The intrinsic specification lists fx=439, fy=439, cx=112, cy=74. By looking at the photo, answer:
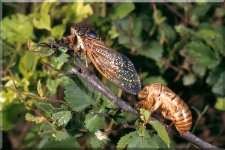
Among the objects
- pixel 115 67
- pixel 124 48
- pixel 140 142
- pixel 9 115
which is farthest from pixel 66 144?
pixel 140 142

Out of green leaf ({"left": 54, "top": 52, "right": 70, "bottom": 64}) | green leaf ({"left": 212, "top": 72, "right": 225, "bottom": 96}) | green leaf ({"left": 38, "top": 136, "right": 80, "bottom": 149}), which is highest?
green leaf ({"left": 54, "top": 52, "right": 70, "bottom": 64})

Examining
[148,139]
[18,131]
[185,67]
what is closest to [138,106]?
[148,139]

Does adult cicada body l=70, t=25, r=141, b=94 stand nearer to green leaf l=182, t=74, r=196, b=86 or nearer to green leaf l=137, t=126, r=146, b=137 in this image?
green leaf l=137, t=126, r=146, b=137

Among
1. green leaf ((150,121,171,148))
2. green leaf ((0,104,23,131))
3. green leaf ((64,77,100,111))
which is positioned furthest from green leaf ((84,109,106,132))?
green leaf ((0,104,23,131))

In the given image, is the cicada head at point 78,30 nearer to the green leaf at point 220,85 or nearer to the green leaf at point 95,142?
the green leaf at point 95,142

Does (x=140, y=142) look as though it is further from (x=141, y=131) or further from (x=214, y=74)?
(x=214, y=74)

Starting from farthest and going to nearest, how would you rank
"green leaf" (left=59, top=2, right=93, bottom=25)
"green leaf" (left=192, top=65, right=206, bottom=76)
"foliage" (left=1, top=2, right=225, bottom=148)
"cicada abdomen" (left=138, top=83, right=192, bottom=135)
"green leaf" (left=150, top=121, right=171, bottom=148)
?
1. "green leaf" (left=192, top=65, right=206, bottom=76)
2. "green leaf" (left=59, top=2, right=93, bottom=25)
3. "foliage" (left=1, top=2, right=225, bottom=148)
4. "cicada abdomen" (left=138, top=83, right=192, bottom=135)
5. "green leaf" (left=150, top=121, right=171, bottom=148)
